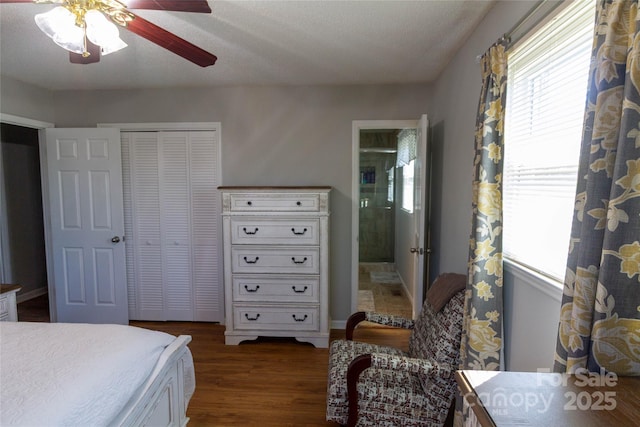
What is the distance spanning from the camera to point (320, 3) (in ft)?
5.63

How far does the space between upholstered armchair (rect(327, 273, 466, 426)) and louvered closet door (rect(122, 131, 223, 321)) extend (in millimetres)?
2039

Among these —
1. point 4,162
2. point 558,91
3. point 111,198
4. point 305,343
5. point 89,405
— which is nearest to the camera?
point 89,405

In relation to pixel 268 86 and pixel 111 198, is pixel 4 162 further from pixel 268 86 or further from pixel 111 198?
pixel 268 86

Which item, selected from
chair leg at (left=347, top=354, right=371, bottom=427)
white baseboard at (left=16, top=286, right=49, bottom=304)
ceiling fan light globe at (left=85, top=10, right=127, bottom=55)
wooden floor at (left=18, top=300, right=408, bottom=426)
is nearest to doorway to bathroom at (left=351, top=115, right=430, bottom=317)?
wooden floor at (left=18, top=300, right=408, bottom=426)

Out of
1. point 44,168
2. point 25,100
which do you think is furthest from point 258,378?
point 25,100

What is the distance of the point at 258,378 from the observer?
244 cm

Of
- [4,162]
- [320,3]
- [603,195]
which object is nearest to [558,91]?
[603,195]

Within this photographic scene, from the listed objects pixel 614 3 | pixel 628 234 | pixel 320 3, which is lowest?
pixel 628 234

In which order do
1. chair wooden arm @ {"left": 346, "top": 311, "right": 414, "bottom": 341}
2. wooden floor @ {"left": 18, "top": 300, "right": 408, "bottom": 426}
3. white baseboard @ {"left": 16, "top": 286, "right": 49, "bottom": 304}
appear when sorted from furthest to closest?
white baseboard @ {"left": 16, "top": 286, "right": 49, "bottom": 304}
chair wooden arm @ {"left": 346, "top": 311, "right": 414, "bottom": 341}
wooden floor @ {"left": 18, "top": 300, "right": 408, "bottom": 426}

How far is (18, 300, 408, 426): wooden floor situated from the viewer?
6.70 feet

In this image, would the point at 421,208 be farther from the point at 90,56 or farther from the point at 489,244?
the point at 90,56

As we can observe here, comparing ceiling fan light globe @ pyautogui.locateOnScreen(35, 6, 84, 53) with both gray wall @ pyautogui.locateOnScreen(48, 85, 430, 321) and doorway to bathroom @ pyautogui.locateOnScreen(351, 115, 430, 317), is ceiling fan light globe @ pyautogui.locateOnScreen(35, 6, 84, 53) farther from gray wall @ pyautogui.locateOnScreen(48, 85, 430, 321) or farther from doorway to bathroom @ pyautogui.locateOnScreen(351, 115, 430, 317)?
doorway to bathroom @ pyautogui.locateOnScreen(351, 115, 430, 317)

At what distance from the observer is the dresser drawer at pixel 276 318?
113 inches

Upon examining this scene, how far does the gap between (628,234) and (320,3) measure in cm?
171
